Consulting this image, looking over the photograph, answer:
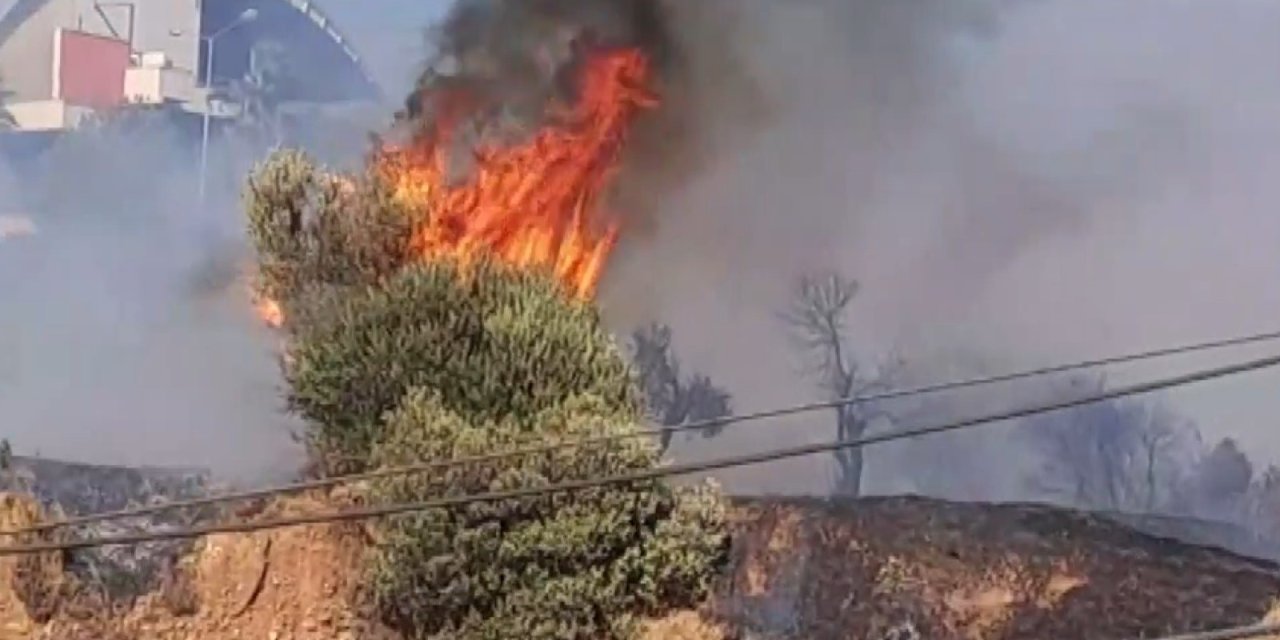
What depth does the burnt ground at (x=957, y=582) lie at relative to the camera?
70.1 feet

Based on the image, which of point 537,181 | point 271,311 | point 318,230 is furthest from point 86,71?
point 318,230

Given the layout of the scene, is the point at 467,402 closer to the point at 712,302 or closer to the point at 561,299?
the point at 561,299

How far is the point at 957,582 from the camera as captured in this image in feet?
72.6

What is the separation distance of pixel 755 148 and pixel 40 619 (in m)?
20.0

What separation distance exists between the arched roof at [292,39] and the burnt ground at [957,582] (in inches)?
837

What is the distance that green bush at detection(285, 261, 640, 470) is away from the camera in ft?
64.7

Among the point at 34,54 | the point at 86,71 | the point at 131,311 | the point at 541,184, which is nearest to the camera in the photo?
the point at 541,184

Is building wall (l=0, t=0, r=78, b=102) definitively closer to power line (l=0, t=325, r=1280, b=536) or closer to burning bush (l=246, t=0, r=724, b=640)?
burning bush (l=246, t=0, r=724, b=640)

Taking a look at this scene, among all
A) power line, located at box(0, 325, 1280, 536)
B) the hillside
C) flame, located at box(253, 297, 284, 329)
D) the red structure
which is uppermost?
the red structure

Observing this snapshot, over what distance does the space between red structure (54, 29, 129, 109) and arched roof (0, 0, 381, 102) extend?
135 centimetres

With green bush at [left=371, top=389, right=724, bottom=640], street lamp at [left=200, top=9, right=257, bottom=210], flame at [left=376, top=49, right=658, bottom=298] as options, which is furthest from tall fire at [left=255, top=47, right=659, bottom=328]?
street lamp at [left=200, top=9, right=257, bottom=210]

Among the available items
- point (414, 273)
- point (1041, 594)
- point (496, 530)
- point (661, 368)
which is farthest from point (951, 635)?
point (661, 368)

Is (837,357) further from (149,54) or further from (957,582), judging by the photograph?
(149,54)

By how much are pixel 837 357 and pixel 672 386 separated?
11.4 feet
